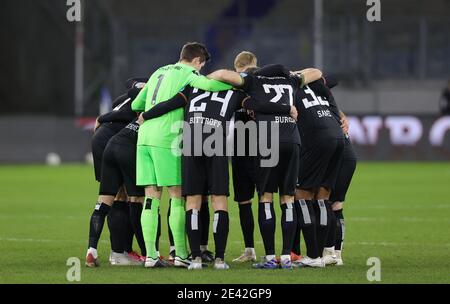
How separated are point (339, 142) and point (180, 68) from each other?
1.85 metres

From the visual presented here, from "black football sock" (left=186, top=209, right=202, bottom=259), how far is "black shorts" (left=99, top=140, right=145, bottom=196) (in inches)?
35.0

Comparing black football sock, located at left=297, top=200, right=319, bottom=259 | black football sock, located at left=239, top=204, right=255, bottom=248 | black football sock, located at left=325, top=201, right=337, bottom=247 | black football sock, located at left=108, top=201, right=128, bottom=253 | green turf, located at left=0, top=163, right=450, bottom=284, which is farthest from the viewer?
black football sock, located at left=239, top=204, right=255, bottom=248

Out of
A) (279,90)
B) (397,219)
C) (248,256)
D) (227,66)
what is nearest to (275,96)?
(279,90)

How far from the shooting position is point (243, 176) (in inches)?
484

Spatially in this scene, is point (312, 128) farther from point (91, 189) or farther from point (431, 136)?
point (431, 136)

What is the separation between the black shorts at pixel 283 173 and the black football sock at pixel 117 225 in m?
1.63

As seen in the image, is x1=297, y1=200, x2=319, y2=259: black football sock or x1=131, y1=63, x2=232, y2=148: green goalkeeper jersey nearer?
x1=131, y1=63, x2=232, y2=148: green goalkeeper jersey

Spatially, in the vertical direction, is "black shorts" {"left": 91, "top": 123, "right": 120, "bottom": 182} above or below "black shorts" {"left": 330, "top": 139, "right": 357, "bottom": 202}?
above

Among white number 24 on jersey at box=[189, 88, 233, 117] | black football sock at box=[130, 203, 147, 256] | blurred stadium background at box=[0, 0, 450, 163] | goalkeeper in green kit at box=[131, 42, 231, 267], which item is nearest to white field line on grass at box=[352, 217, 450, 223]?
black football sock at box=[130, 203, 147, 256]

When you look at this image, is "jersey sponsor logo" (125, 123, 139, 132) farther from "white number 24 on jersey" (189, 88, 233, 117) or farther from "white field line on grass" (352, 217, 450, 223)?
"white field line on grass" (352, 217, 450, 223)

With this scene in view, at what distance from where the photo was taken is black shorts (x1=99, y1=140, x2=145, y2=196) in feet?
38.7

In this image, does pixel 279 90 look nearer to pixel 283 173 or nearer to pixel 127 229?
pixel 283 173

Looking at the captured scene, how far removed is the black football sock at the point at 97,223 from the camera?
11.6 metres

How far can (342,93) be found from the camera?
120 feet
